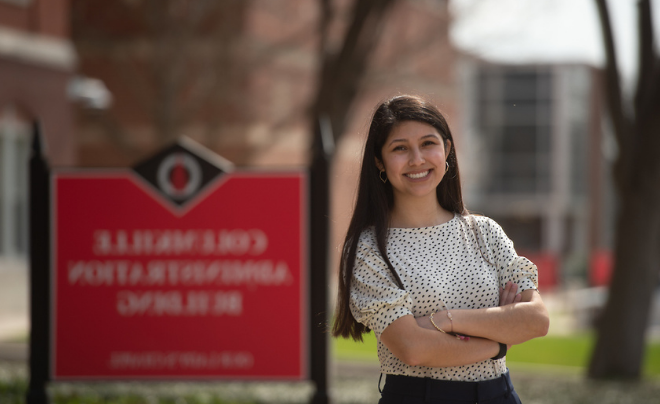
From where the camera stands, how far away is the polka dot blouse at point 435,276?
255 cm

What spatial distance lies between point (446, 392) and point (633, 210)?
279 inches

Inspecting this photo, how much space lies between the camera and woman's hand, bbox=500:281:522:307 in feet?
8.56

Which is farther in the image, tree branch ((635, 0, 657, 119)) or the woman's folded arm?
tree branch ((635, 0, 657, 119))

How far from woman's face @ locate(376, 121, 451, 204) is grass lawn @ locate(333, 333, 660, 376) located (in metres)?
8.52

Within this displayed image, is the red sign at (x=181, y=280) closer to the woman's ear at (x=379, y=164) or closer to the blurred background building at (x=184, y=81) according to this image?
the blurred background building at (x=184, y=81)

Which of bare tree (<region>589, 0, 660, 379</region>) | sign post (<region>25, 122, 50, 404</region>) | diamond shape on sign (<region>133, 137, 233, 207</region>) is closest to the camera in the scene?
sign post (<region>25, 122, 50, 404</region>)

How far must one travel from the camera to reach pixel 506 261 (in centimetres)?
268

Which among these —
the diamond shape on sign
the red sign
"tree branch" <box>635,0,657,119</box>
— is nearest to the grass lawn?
"tree branch" <box>635,0,657,119</box>

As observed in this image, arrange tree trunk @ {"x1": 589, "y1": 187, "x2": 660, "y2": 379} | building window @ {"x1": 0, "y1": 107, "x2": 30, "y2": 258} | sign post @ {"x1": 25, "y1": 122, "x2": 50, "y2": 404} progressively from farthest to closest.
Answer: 1. building window @ {"x1": 0, "y1": 107, "x2": 30, "y2": 258}
2. tree trunk @ {"x1": 589, "y1": 187, "x2": 660, "y2": 379}
3. sign post @ {"x1": 25, "y1": 122, "x2": 50, "y2": 404}

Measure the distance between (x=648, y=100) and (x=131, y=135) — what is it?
15.8m

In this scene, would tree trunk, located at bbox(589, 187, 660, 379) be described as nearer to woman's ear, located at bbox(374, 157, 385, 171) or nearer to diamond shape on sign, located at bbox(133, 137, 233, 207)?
diamond shape on sign, located at bbox(133, 137, 233, 207)

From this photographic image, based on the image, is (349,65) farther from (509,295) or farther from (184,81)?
(184,81)

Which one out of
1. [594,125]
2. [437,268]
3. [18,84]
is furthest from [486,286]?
[594,125]

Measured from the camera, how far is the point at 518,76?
46.7 m
